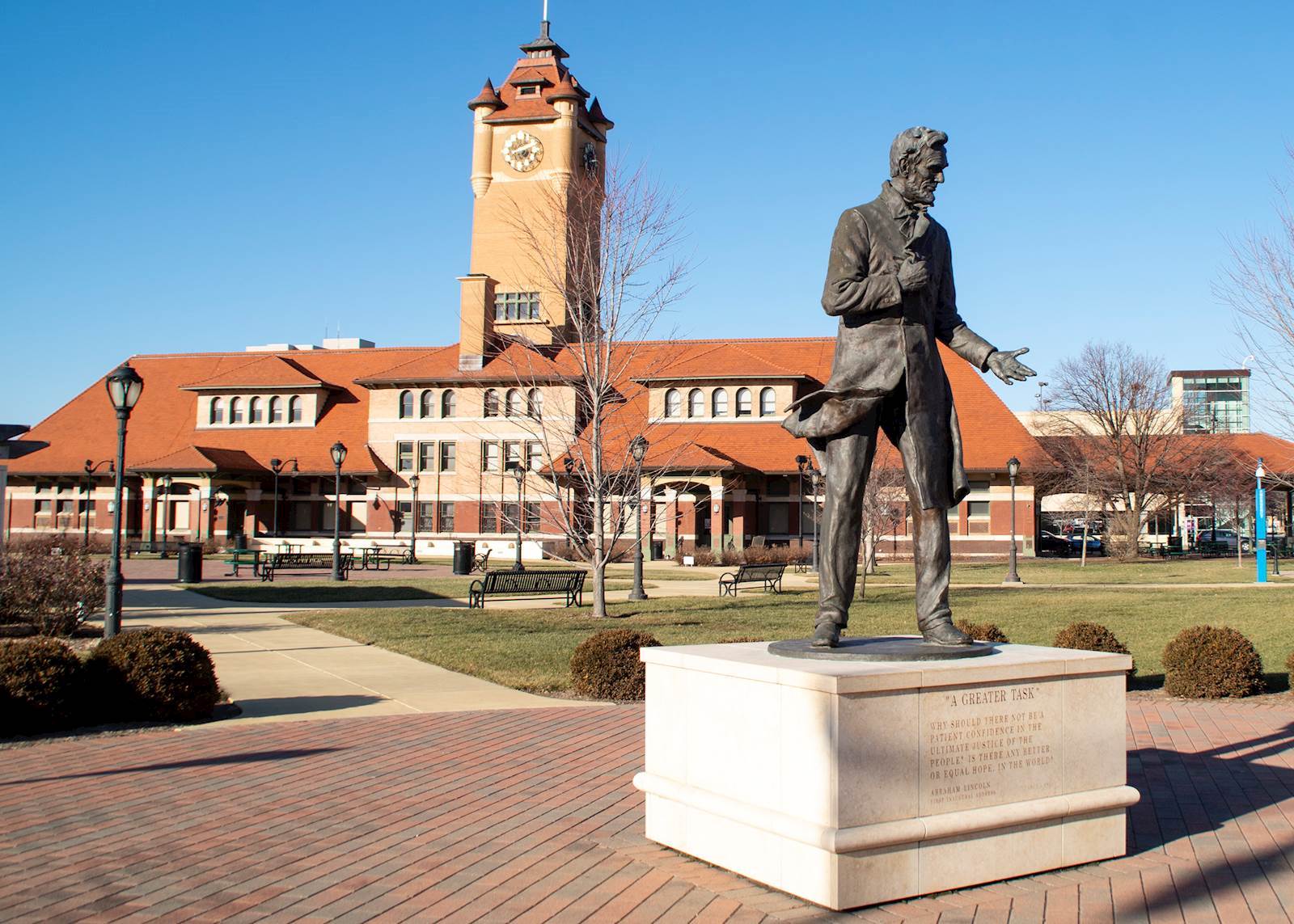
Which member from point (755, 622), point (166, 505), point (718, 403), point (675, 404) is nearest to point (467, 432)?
point (675, 404)

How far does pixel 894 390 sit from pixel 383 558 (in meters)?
42.3

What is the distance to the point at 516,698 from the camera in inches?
481

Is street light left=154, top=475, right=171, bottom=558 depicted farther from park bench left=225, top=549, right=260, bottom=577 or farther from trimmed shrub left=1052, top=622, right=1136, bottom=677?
trimmed shrub left=1052, top=622, right=1136, bottom=677

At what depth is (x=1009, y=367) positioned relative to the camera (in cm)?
681

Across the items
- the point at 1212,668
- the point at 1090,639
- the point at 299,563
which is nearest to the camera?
the point at 1212,668

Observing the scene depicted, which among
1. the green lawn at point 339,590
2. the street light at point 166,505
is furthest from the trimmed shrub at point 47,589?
the street light at point 166,505

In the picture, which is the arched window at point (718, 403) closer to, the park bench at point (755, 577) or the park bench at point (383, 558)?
the park bench at point (383, 558)

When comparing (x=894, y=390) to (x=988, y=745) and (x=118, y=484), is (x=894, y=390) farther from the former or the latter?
(x=118, y=484)

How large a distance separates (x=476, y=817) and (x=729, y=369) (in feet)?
167

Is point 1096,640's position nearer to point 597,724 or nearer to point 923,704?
point 597,724

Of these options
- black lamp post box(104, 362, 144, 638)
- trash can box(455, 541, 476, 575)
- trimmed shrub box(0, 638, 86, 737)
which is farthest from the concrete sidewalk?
trash can box(455, 541, 476, 575)

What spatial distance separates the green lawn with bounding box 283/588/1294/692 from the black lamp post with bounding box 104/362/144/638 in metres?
3.83

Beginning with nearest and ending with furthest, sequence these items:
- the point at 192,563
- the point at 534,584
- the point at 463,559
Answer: the point at 534,584 < the point at 192,563 < the point at 463,559

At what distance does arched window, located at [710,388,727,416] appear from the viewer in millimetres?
57844
